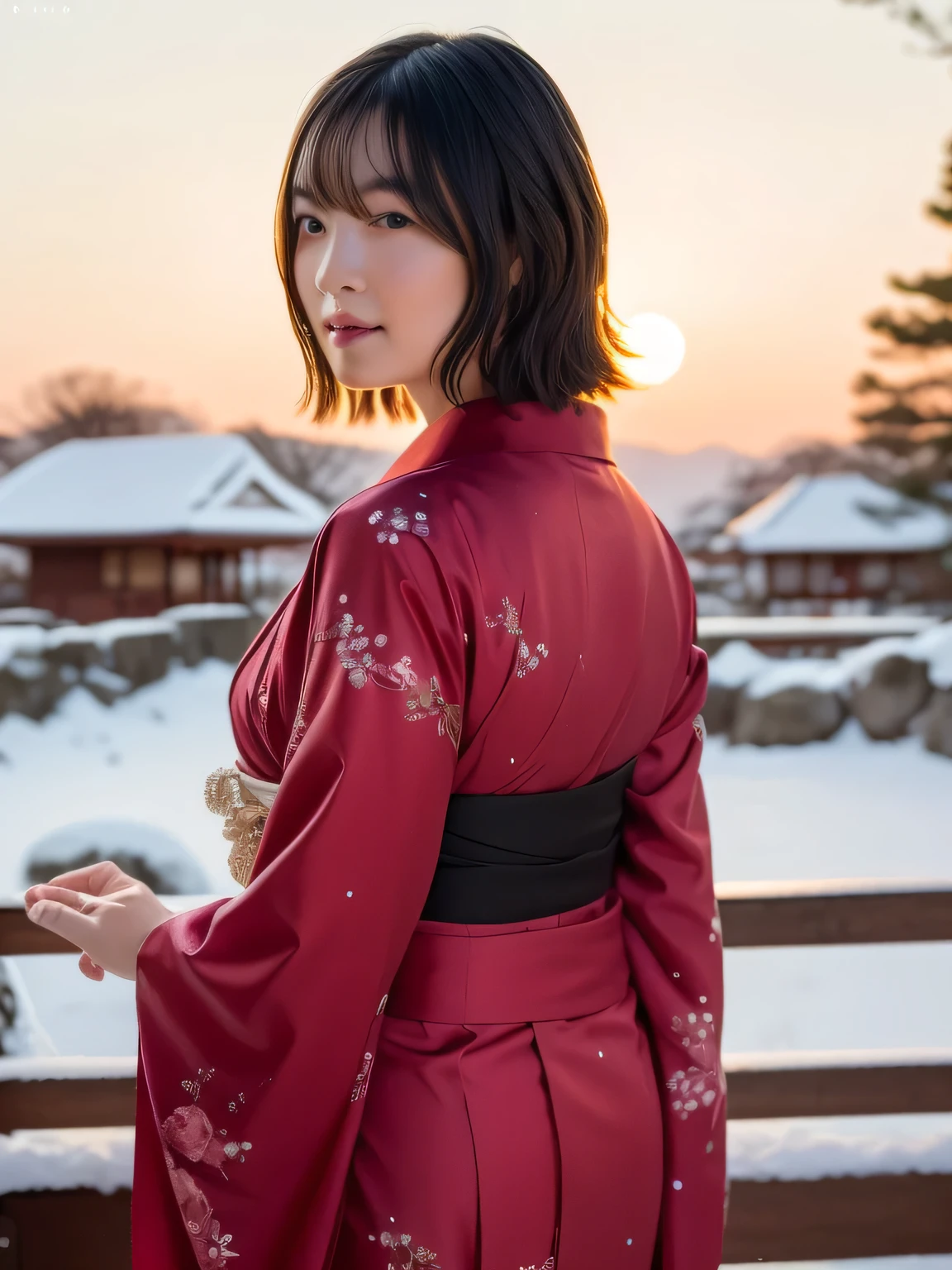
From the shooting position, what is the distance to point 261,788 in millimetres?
710

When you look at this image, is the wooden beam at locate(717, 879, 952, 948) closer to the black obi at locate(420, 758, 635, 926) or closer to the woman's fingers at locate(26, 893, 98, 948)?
the black obi at locate(420, 758, 635, 926)

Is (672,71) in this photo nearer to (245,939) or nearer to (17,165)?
(17,165)

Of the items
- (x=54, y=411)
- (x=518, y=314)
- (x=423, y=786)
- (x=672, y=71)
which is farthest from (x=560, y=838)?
(x=672, y=71)


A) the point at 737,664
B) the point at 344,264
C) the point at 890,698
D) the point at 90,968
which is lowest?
the point at 890,698

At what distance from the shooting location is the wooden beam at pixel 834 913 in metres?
1.36

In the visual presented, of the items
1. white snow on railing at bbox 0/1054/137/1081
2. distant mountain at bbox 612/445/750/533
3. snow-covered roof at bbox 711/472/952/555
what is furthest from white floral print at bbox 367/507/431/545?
snow-covered roof at bbox 711/472/952/555

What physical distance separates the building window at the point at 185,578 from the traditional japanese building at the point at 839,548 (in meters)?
5.06

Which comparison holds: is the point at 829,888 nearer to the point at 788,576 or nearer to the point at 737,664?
the point at 737,664

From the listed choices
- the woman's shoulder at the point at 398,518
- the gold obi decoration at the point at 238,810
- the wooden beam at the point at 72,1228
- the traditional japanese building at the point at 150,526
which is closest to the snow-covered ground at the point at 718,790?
the traditional japanese building at the point at 150,526

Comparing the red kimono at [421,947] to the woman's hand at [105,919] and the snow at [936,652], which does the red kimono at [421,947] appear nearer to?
the woman's hand at [105,919]

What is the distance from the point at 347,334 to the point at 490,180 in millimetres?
133

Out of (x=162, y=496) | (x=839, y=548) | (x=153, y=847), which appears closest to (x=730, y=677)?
(x=839, y=548)

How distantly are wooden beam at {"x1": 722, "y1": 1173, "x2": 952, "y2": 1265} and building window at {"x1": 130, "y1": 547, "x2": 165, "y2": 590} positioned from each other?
30.8ft

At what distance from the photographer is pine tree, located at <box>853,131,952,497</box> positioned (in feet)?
29.1
